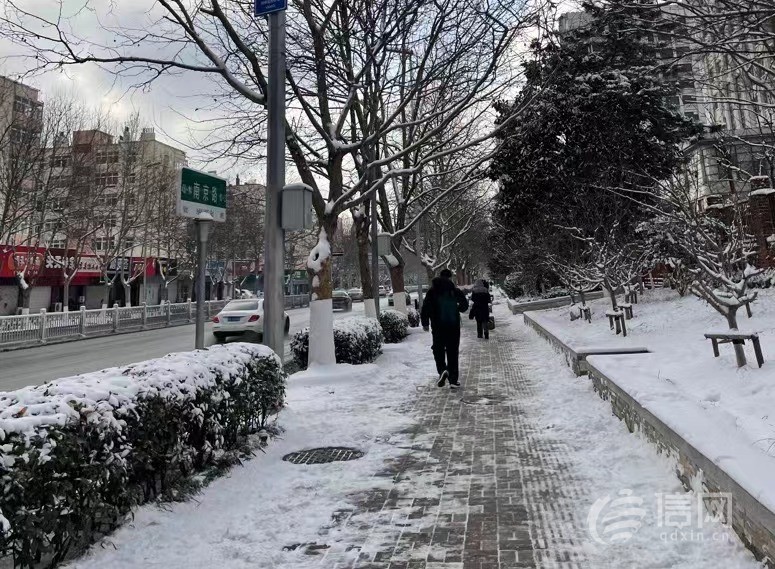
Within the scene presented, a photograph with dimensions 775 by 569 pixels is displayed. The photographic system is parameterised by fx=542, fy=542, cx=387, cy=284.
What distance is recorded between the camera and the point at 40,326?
19406mm

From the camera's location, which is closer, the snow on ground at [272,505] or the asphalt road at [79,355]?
the snow on ground at [272,505]

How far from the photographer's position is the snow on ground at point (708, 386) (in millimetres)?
3141

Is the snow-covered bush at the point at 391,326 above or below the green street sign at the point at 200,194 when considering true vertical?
below

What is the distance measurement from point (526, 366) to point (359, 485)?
694cm

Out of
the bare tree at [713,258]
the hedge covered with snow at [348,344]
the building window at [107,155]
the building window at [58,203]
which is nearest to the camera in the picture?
the bare tree at [713,258]

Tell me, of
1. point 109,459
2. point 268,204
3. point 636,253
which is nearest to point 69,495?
point 109,459

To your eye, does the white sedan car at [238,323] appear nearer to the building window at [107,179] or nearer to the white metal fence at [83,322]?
the white metal fence at [83,322]

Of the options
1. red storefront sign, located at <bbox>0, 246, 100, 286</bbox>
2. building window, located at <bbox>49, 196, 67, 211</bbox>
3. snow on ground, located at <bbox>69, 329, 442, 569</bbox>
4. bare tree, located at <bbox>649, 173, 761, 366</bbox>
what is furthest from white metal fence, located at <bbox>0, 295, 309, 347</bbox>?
bare tree, located at <bbox>649, 173, 761, 366</bbox>

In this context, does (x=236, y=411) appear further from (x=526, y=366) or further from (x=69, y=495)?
(x=526, y=366)

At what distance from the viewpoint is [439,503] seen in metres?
3.86

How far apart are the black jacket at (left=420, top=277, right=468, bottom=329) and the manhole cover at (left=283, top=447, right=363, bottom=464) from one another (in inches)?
140

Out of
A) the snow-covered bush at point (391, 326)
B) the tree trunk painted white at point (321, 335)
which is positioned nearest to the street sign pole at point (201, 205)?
the tree trunk painted white at point (321, 335)

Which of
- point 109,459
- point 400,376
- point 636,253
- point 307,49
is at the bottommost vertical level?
point 400,376

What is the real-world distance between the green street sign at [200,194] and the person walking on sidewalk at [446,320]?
11.3 feet
